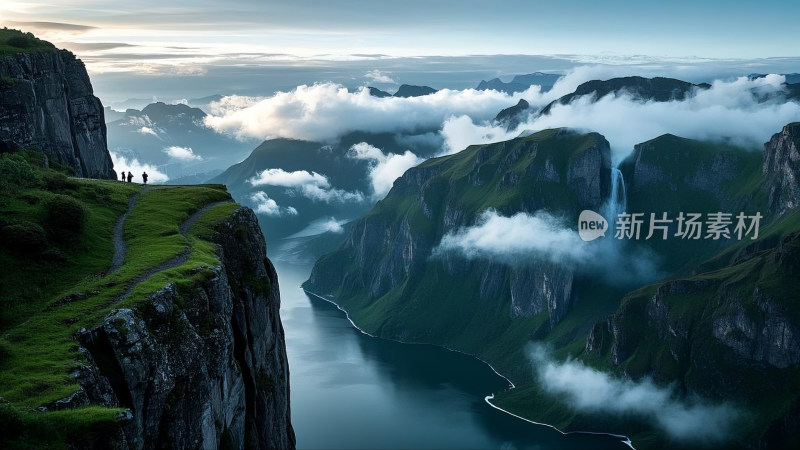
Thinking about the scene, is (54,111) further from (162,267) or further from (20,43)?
(162,267)

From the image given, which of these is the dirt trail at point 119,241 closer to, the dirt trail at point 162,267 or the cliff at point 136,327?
the cliff at point 136,327

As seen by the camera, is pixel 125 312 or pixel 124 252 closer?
pixel 125 312

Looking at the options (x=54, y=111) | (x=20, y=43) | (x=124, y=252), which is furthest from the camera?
(x=20, y=43)

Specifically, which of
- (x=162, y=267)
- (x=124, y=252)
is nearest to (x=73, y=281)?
(x=162, y=267)

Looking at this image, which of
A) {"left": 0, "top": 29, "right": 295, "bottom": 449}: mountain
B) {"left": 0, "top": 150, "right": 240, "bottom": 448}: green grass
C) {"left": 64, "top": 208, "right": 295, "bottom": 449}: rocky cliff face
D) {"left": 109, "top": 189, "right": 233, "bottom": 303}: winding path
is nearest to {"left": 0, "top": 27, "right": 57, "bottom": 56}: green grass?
{"left": 0, "top": 29, "right": 295, "bottom": 449}: mountain

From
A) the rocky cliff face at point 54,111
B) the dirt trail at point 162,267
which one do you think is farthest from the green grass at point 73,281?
the rocky cliff face at point 54,111

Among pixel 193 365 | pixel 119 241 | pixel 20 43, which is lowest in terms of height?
pixel 193 365

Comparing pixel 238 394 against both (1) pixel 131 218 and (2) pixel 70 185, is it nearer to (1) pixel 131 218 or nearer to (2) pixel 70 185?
(1) pixel 131 218
